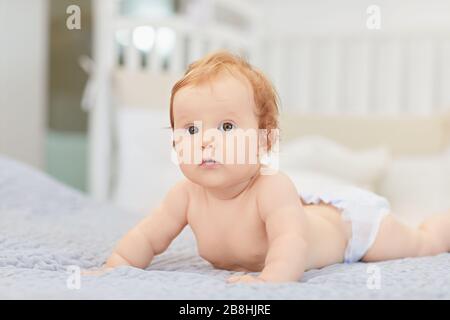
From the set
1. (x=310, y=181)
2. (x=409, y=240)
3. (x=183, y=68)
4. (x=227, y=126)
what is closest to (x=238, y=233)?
(x=227, y=126)

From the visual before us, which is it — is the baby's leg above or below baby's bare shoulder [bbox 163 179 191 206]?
below

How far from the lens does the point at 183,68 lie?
2.47 m

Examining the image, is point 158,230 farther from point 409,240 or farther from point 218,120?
point 409,240

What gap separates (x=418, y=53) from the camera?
258cm

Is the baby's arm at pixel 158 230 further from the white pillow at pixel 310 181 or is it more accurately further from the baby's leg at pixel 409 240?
the white pillow at pixel 310 181

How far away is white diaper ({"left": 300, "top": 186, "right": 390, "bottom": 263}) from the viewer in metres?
0.99

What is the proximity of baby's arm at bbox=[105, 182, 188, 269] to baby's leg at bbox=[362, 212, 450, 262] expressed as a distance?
0.29 meters

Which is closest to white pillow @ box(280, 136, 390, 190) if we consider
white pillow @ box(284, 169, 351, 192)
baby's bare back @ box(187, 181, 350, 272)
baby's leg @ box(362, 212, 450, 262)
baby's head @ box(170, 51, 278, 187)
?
white pillow @ box(284, 169, 351, 192)

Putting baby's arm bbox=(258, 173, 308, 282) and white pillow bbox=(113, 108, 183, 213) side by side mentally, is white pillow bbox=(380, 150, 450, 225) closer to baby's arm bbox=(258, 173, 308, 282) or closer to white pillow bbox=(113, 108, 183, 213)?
white pillow bbox=(113, 108, 183, 213)

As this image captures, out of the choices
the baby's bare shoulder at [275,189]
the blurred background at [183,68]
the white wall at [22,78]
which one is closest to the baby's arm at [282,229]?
the baby's bare shoulder at [275,189]

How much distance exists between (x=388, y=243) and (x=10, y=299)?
58 cm

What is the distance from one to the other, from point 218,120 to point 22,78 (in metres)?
1.88

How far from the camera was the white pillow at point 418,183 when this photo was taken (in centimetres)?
207

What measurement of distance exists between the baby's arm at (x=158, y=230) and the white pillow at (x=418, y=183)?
48.7 inches
